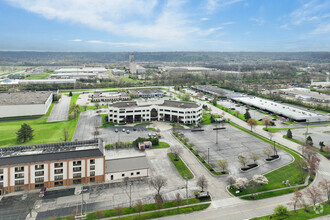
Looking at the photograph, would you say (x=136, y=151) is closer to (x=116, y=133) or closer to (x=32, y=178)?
(x=116, y=133)

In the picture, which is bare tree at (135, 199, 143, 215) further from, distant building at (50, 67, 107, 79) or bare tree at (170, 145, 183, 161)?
distant building at (50, 67, 107, 79)

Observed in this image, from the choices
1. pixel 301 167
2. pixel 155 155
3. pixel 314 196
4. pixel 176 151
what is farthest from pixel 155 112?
pixel 314 196

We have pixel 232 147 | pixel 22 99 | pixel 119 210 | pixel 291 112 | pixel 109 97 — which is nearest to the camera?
pixel 119 210

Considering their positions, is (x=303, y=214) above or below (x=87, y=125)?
below

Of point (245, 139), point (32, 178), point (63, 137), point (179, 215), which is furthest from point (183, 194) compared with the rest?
point (63, 137)

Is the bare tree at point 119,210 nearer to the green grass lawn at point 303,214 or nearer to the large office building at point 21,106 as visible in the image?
the green grass lawn at point 303,214

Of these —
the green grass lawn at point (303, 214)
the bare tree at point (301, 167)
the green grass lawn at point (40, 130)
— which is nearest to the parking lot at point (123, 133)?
the green grass lawn at point (40, 130)

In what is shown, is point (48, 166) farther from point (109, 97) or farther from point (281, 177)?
point (109, 97)
